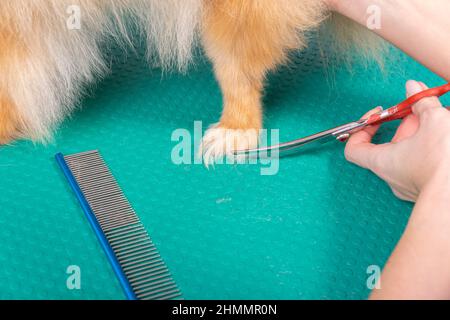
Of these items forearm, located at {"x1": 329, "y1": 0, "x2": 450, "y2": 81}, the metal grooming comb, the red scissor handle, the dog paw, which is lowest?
the metal grooming comb

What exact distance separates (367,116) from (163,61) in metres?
0.40

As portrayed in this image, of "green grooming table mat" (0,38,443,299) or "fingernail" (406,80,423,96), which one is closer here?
"green grooming table mat" (0,38,443,299)

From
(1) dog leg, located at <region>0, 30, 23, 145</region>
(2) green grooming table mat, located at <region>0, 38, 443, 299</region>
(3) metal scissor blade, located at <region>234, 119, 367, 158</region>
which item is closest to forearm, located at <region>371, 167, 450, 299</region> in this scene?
(2) green grooming table mat, located at <region>0, 38, 443, 299</region>

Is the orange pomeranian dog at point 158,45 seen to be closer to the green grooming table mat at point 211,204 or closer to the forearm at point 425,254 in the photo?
the green grooming table mat at point 211,204

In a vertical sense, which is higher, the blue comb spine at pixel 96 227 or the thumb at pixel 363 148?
the thumb at pixel 363 148

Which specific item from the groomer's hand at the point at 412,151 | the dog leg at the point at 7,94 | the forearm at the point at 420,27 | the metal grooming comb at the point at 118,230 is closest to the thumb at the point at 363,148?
the groomer's hand at the point at 412,151

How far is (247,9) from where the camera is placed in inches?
38.6

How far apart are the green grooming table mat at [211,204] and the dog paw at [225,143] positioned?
0.03m

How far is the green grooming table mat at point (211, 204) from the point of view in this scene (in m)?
0.88

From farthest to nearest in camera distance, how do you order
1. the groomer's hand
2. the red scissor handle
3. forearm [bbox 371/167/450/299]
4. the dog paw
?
the dog paw, the red scissor handle, the groomer's hand, forearm [bbox 371/167/450/299]

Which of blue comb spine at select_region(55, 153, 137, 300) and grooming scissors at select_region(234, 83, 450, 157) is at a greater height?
grooming scissors at select_region(234, 83, 450, 157)

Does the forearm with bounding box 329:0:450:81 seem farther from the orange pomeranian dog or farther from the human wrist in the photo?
the human wrist

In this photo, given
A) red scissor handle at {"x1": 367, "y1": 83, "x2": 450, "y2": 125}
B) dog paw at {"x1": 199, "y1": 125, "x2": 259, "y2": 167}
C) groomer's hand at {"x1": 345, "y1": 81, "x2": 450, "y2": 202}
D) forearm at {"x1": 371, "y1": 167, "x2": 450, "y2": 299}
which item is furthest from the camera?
dog paw at {"x1": 199, "y1": 125, "x2": 259, "y2": 167}

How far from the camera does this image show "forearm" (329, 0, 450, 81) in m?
0.98
